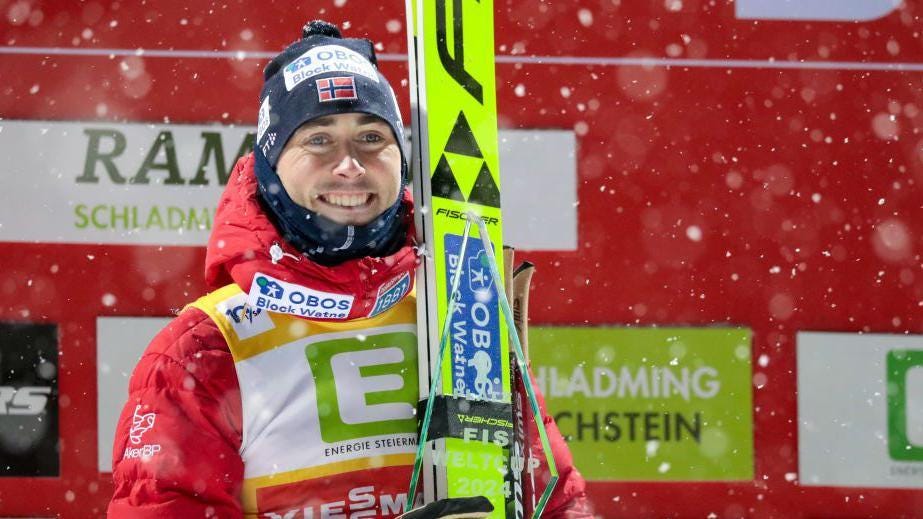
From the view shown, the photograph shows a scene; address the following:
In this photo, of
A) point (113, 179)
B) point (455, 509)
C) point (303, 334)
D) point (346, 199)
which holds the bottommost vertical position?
point (455, 509)

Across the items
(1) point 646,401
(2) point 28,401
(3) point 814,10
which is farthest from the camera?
(3) point 814,10

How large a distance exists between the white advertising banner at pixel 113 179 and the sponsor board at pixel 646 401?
64cm

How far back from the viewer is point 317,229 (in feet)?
5.91

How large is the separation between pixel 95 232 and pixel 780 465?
263 cm

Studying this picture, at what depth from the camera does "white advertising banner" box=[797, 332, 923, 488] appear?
3850mm

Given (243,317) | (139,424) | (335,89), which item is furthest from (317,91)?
(139,424)

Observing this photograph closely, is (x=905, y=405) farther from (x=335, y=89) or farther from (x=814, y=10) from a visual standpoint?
(x=335, y=89)

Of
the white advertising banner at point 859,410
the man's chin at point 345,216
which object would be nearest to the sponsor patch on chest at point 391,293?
the man's chin at point 345,216

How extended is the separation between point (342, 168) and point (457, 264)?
12.7 inches

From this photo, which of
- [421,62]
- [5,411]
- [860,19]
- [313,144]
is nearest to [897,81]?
[860,19]

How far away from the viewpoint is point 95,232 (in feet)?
12.1

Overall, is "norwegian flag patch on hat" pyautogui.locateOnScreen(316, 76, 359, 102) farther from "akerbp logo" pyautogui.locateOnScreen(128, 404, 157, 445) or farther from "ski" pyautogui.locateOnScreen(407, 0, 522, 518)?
"akerbp logo" pyautogui.locateOnScreen(128, 404, 157, 445)

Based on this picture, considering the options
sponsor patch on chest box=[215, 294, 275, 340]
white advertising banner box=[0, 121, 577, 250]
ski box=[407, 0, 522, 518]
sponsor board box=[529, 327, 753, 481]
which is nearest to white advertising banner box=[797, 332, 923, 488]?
sponsor board box=[529, 327, 753, 481]

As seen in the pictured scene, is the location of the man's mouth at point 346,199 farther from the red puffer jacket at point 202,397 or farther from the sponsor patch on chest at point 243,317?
the sponsor patch on chest at point 243,317
